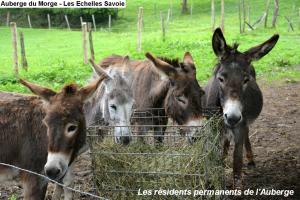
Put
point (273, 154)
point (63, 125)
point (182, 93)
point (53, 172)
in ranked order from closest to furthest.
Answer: point (53, 172) → point (63, 125) → point (182, 93) → point (273, 154)

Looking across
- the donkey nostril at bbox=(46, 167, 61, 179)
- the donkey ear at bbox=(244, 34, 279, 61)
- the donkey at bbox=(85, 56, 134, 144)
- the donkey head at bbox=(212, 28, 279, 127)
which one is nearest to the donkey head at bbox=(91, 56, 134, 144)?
the donkey at bbox=(85, 56, 134, 144)

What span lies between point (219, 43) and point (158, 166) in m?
1.99

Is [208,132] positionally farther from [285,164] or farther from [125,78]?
[285,164]

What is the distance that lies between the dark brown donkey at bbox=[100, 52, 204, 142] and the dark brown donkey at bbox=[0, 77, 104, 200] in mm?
1042

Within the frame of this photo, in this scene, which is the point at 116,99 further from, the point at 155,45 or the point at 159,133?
the point at 155,45

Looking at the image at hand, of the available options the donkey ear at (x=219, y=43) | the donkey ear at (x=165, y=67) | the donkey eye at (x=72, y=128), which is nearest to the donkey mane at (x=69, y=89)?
the donkey eye at (x=72, y=128)

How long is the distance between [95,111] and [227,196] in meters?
2.05

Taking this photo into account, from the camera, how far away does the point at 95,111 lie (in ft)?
18.6

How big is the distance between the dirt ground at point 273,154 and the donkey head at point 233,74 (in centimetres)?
130

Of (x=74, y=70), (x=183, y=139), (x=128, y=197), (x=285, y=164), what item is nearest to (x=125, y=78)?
(x=183, y=139)

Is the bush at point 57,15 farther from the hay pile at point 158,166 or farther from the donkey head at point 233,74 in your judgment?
the hay pile at point 158,166

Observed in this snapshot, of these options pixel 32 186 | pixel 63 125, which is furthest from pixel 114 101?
pixel 32 186

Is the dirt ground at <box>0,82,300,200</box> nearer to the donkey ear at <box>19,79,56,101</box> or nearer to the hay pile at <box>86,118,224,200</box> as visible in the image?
the hay pile at <box>86,118,224,200</box>

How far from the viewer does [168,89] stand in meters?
5.44
